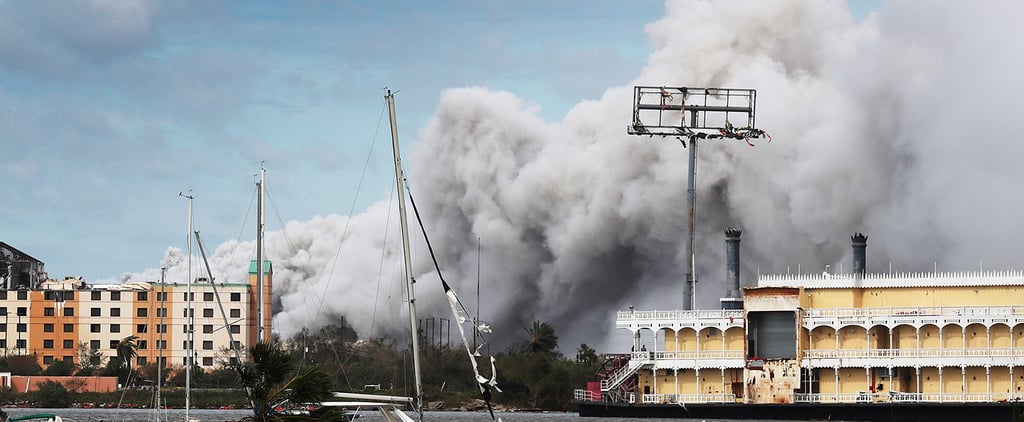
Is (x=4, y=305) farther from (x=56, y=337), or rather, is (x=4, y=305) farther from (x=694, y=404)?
(x=694, y=404)

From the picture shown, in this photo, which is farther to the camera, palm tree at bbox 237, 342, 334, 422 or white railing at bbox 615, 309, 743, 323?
white railing at bbox 615, 309, 743, 323

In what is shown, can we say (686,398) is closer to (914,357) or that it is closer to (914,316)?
(914,357)

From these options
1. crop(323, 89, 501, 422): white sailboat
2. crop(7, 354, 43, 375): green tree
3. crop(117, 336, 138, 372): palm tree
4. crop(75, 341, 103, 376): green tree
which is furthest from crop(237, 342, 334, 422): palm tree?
crop(75, 341, 103, 376): green tree

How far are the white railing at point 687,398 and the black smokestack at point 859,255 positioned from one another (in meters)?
8.85

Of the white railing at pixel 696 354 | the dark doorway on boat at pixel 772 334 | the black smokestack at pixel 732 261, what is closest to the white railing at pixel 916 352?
the dark doorway on boat at pixel 772 334

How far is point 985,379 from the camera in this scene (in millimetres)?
82250

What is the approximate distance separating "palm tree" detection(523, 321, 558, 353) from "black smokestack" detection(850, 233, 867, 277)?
4580 centimetres

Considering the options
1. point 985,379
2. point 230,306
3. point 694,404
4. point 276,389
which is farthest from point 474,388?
point 276,389

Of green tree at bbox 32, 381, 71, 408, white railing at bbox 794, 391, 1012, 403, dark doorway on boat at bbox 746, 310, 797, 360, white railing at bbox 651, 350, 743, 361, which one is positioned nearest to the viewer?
white railing at bbox 794, 391, 1012, 403

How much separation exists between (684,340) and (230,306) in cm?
6840

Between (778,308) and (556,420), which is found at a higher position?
(778,308)

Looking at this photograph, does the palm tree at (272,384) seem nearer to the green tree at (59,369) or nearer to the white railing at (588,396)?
→ the white railing at (588,396)

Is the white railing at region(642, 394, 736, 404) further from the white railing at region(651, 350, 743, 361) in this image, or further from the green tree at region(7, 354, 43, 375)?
the green tree at region(7, 354, 43, 375)

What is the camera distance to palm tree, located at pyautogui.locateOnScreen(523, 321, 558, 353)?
5098 inches
